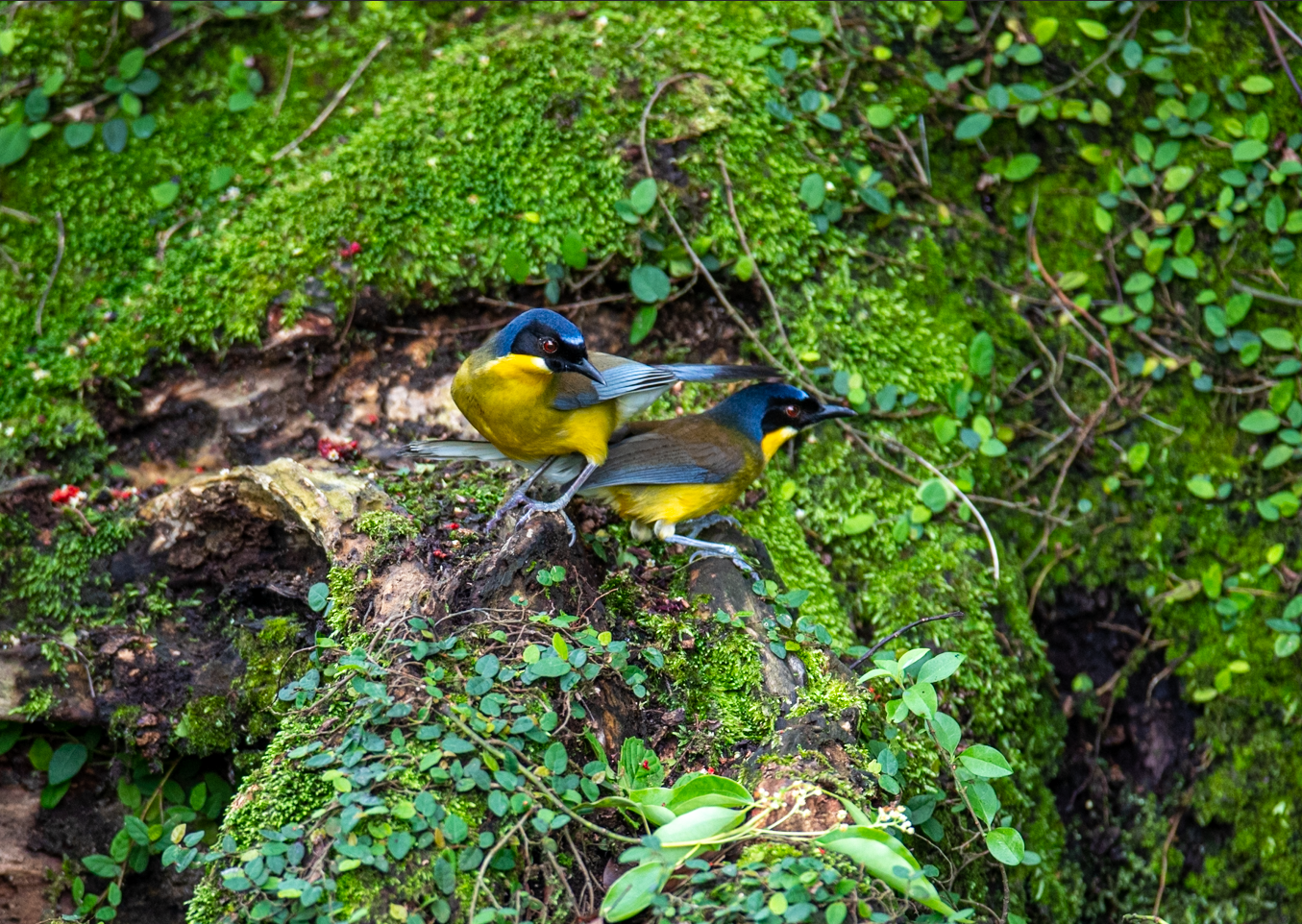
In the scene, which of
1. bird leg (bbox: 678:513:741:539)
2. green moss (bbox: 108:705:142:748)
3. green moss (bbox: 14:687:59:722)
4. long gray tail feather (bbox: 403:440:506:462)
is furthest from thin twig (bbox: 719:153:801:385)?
green moss (bbox: 14:687:59:722)

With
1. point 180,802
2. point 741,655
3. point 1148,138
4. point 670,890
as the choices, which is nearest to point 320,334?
point 180,802

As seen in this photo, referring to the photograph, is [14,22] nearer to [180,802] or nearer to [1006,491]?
[180,802]

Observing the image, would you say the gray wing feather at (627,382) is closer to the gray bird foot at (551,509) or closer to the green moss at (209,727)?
the gray bird foot at (551,509)

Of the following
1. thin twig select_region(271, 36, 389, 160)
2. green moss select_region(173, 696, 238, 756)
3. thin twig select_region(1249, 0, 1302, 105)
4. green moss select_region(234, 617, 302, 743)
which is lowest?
green moss select_region(173, 696, 238, 756)

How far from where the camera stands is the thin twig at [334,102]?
5539 mm

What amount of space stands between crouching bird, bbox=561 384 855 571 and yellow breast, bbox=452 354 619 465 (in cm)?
15

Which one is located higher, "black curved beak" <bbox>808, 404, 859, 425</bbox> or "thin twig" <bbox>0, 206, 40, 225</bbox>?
"thin twig" <bbox>0, 206, 40, 225</bbox>

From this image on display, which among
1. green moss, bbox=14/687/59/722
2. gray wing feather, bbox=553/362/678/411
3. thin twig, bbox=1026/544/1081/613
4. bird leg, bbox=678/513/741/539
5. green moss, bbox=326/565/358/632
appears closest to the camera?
green moss, bbox=326/565/358/632

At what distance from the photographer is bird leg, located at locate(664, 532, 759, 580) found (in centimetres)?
401

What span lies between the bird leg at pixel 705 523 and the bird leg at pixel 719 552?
0.71ft

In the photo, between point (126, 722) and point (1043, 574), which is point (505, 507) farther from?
point (1043, 574)

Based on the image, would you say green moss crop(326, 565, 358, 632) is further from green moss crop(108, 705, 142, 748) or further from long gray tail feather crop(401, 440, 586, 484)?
green moss crop(108, 705, 142, 748)

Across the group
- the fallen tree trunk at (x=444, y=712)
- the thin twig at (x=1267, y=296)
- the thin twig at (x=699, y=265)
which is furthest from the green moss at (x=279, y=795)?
the thin twig at (x=1267, y=296)

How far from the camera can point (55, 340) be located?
5.13m
